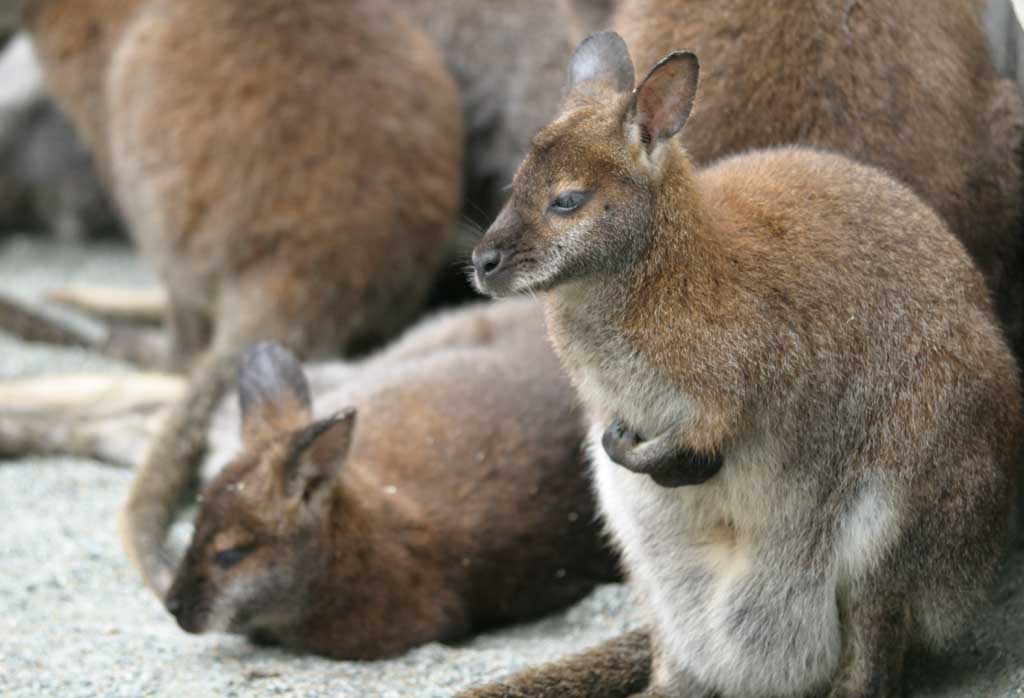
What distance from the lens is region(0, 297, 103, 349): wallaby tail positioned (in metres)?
8.31

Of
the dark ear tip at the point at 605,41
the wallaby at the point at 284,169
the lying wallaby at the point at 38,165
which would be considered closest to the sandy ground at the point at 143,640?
the wallaby at the point at 284,169

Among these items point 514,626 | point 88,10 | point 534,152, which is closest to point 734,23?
point 534,152

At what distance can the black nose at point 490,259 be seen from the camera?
3877 mm

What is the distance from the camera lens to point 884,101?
4.91 meters

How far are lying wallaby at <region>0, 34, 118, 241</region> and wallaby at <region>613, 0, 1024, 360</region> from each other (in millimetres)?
6201

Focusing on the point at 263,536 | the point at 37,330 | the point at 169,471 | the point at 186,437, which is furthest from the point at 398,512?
the point at 37,330

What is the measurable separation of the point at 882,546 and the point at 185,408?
12.0 feet

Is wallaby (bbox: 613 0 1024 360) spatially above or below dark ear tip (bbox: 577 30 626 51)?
below

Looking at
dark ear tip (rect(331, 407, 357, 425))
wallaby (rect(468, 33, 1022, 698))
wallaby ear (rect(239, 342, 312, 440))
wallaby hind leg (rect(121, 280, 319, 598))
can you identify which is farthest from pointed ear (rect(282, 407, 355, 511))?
wallaby (rect(468, 33, 1022, 698))

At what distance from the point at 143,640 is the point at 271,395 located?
0.95 m

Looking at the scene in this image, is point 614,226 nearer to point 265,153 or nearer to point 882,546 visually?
point 882,546

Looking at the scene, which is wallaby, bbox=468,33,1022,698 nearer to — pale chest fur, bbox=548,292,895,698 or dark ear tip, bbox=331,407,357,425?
pale chest fur, bbox=548,292,895,698

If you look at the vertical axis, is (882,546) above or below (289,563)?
Result: above

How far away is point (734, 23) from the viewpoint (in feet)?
16.6
